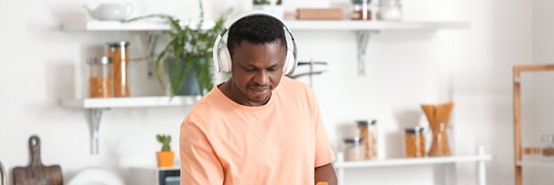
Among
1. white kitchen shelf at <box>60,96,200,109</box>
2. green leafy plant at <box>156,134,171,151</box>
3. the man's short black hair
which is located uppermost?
the man's short black hair

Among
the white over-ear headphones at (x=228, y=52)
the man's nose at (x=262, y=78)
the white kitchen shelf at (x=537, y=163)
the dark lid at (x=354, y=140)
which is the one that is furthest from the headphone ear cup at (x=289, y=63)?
the white kitchen shelf at (x=537, y=163)

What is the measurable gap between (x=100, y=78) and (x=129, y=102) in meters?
0.15

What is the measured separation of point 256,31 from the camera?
179 centimetres

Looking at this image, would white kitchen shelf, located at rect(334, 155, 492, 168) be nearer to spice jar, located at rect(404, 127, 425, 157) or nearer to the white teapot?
spice jar, located at rect(404, 127, 425, 157)

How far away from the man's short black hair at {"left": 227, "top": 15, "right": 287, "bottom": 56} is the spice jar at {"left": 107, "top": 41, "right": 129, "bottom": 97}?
1.80 metres

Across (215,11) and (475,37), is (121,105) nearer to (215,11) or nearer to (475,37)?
(215,11)

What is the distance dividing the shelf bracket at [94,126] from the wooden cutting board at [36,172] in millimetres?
172

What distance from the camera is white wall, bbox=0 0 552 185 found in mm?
3602

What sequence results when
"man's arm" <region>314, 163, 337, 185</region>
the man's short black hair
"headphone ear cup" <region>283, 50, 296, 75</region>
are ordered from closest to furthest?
the man's short black hair < "headphone ear cup" <region>283, 50, 296, 75</region> < "man's arm" <region>314, 163, 337, 185</region>

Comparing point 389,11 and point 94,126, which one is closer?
point 94,126

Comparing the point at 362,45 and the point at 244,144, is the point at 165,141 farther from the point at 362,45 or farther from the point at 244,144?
the point at 244,144

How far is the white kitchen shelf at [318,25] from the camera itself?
3500mm

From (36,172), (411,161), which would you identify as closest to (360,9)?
(411,161)

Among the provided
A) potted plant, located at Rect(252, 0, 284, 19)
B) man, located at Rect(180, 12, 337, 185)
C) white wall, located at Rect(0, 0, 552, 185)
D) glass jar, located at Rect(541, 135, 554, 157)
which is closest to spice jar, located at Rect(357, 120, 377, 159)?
white wall, located at Rect(0, 0, 552, 185)
